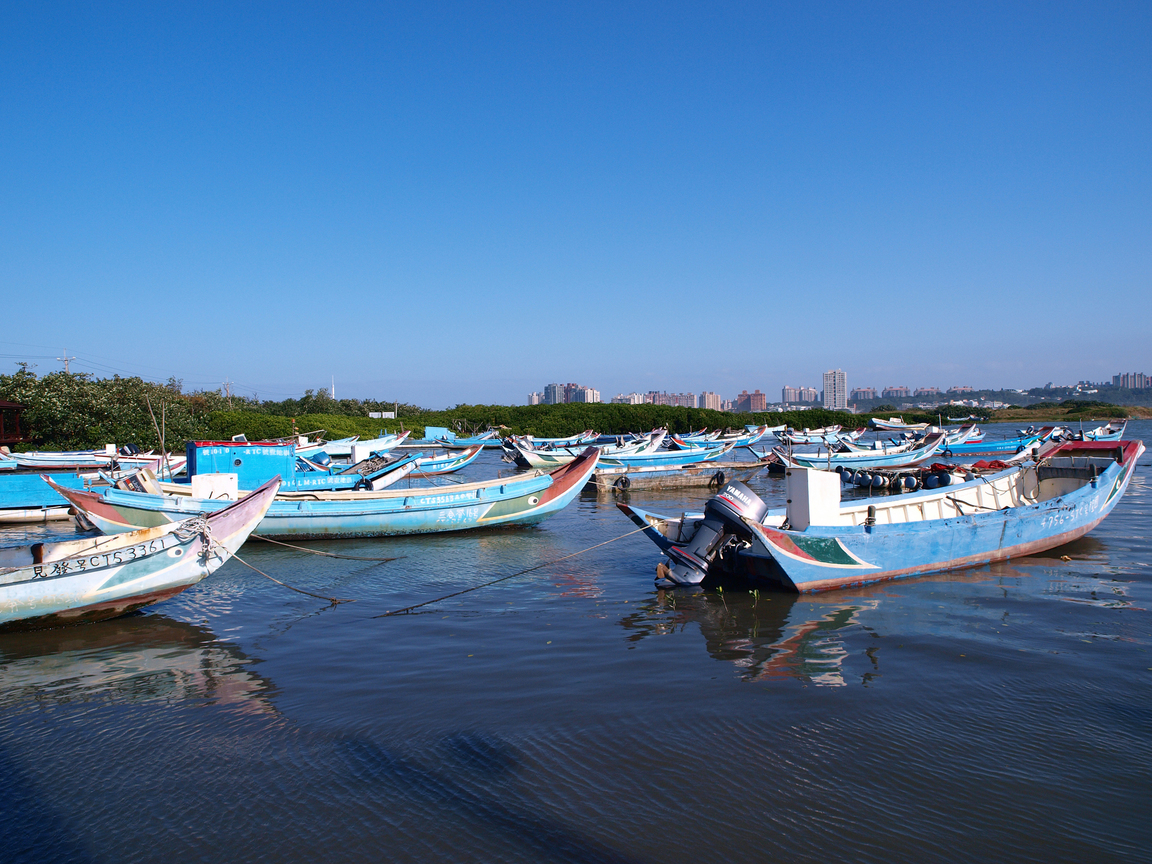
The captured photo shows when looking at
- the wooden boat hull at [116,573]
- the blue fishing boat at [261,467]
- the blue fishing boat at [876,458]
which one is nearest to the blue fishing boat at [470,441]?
the blue fishing boat at [876,458]

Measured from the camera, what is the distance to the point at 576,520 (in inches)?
769

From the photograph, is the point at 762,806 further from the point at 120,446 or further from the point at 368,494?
the point at 120,446

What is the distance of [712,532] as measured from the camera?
406 inches

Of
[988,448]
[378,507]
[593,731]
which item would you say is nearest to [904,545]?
[593,731]

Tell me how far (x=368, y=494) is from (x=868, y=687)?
12157 mm

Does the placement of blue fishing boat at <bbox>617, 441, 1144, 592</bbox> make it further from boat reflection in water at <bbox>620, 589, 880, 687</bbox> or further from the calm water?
the calm water

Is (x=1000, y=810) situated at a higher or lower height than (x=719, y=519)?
lower

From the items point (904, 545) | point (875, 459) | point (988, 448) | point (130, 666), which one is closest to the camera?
point (130, 666)

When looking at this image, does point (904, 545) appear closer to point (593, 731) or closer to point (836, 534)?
point (836, 534)

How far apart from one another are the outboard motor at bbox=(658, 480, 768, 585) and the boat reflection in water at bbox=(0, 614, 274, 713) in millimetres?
5904

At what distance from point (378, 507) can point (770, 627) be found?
9.85 meters

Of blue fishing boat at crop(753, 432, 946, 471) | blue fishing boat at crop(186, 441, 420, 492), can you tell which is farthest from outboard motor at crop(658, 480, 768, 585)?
blue fishing boat at crop(753, 432, 946, 471)

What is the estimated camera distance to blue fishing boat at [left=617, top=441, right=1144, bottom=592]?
9969mm

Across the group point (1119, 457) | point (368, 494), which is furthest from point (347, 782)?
point (1119, 457)
